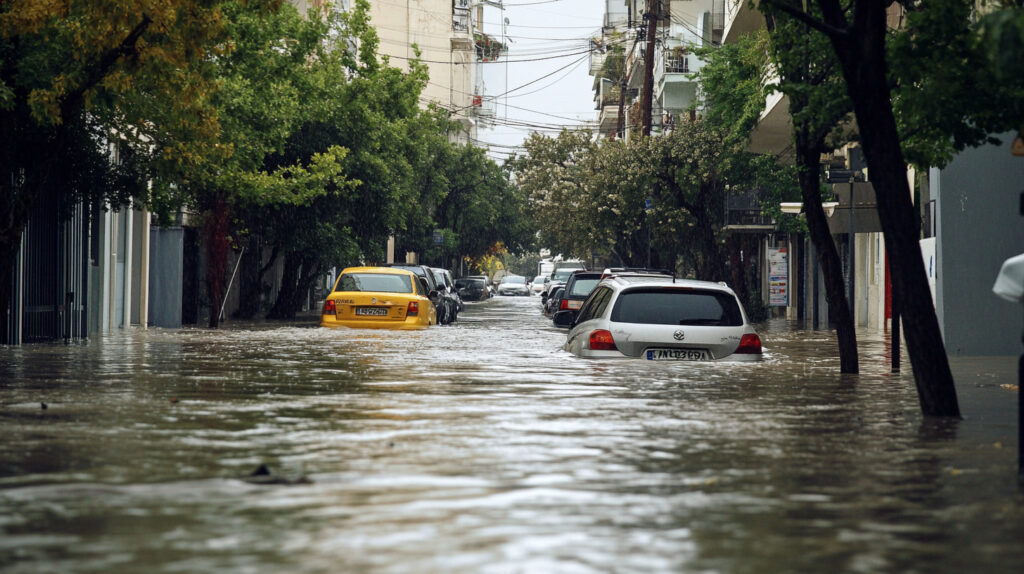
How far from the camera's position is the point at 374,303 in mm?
30078

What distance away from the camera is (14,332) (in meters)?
25.0

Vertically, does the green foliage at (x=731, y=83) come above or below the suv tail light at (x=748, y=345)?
above

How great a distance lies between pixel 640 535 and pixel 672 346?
9971 millimetres

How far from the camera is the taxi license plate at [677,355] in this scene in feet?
54.1

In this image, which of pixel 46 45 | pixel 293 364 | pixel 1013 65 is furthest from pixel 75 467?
pixel 46 45

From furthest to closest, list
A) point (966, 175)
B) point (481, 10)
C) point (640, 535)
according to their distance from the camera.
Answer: point (481, 10), point (966, 175), point (640, 535)

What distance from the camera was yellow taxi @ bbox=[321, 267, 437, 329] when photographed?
30.1 meters

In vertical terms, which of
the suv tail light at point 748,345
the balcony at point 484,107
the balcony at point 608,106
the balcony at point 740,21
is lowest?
the suv tail light at point 748,345

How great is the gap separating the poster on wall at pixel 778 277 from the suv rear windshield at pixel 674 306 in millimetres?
28381

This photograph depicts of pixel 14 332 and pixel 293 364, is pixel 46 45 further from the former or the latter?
pixel 14 332

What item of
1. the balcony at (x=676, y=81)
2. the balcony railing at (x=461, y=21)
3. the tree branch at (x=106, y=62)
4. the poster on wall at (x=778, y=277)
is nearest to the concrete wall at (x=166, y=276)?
the poster on wall at (x=778, y=277)

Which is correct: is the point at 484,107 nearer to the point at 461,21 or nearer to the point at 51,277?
the point at 461,21

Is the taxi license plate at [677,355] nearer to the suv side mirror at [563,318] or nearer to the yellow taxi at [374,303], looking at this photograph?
the suv side mirror at [563,318]

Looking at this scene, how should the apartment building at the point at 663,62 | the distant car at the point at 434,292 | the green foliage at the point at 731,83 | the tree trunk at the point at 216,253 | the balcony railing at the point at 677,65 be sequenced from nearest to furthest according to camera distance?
1. the distant car at the point at 434,292
2. the tree trunk at the point at 216,253
3. the green foliage at the point at 731,83
4. the apartment building at the point at 663,62
5. the balcony railing at the point at 677,65
